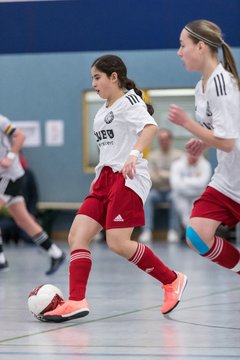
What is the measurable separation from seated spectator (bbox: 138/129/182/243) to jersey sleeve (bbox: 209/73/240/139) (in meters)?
8.96

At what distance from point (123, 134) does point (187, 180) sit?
Answer: 26.2ft

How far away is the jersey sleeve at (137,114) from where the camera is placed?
627 centimetres

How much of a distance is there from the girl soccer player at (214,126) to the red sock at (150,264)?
0.39 m

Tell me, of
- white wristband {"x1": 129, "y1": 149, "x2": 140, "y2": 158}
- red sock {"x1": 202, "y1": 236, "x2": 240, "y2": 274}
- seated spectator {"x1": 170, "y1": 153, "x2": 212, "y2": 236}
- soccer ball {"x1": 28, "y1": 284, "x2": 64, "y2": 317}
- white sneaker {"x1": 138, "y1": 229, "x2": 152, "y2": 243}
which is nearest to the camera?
white wristband {"x1": 129, "y1": 149, "x2": 140, "y2": 158}

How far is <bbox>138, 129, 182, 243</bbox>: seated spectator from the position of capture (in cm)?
1468

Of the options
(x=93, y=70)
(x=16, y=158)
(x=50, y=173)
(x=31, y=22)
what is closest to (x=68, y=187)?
(x=50, y=173)

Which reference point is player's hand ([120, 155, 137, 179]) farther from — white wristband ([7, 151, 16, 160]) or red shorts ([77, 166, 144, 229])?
white wristband ([7, 151, 16, 160])

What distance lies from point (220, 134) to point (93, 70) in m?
1.19

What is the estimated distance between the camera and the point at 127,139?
6.33 meters

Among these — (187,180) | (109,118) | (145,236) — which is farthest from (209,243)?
(145,236)

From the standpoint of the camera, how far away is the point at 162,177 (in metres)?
14.8

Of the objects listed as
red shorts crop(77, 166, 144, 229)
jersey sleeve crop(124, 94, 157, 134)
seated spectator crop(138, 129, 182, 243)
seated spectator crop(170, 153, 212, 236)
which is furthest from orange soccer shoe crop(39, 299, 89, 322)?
seated spectator crop(138, 129, 182, 243)

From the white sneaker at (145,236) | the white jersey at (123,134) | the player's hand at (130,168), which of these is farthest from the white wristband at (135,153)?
the white sneaker at (145,236)

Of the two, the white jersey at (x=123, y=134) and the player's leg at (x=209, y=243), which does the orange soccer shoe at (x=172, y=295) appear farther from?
the white jersey at (x=123, y=134)
